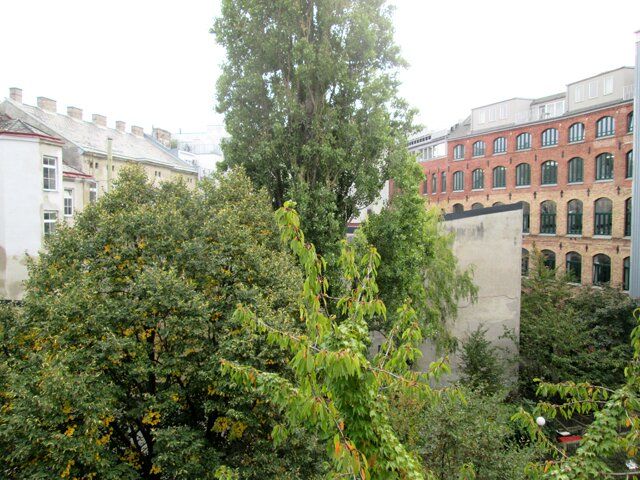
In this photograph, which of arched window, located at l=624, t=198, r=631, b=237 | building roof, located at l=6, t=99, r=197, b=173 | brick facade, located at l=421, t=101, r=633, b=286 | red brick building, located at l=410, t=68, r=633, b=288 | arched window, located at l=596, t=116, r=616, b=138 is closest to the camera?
arched window, located at l=624, t=198, r=631, b=237

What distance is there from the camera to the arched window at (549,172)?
122 ft

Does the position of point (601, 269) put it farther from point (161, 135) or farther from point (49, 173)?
point (161, 135)

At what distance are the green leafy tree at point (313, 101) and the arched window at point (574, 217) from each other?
24.1m

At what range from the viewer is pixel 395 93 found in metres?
17.9

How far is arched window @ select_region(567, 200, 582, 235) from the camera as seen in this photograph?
3550 cm

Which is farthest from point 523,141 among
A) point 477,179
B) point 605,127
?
point 605,127

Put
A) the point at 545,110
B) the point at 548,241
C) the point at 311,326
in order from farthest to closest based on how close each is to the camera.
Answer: the point at 545,110 → the point at 548,241 → the point at 311,326

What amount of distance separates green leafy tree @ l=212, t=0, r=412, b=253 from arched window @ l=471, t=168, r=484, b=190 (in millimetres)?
28583

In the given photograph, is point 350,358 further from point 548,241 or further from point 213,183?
point 548,241

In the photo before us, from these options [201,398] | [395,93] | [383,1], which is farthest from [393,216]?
[201,398]

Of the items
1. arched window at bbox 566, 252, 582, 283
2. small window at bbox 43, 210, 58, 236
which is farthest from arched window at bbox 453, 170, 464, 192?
small window at bbox 43, 210, 58, 236

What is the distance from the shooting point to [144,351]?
409 inches

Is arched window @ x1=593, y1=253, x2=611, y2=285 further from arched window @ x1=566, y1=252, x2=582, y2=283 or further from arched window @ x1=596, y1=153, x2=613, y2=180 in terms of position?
arched window @ x1=596, y1=153, x2=613, y2=180

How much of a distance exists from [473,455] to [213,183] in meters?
10.6
